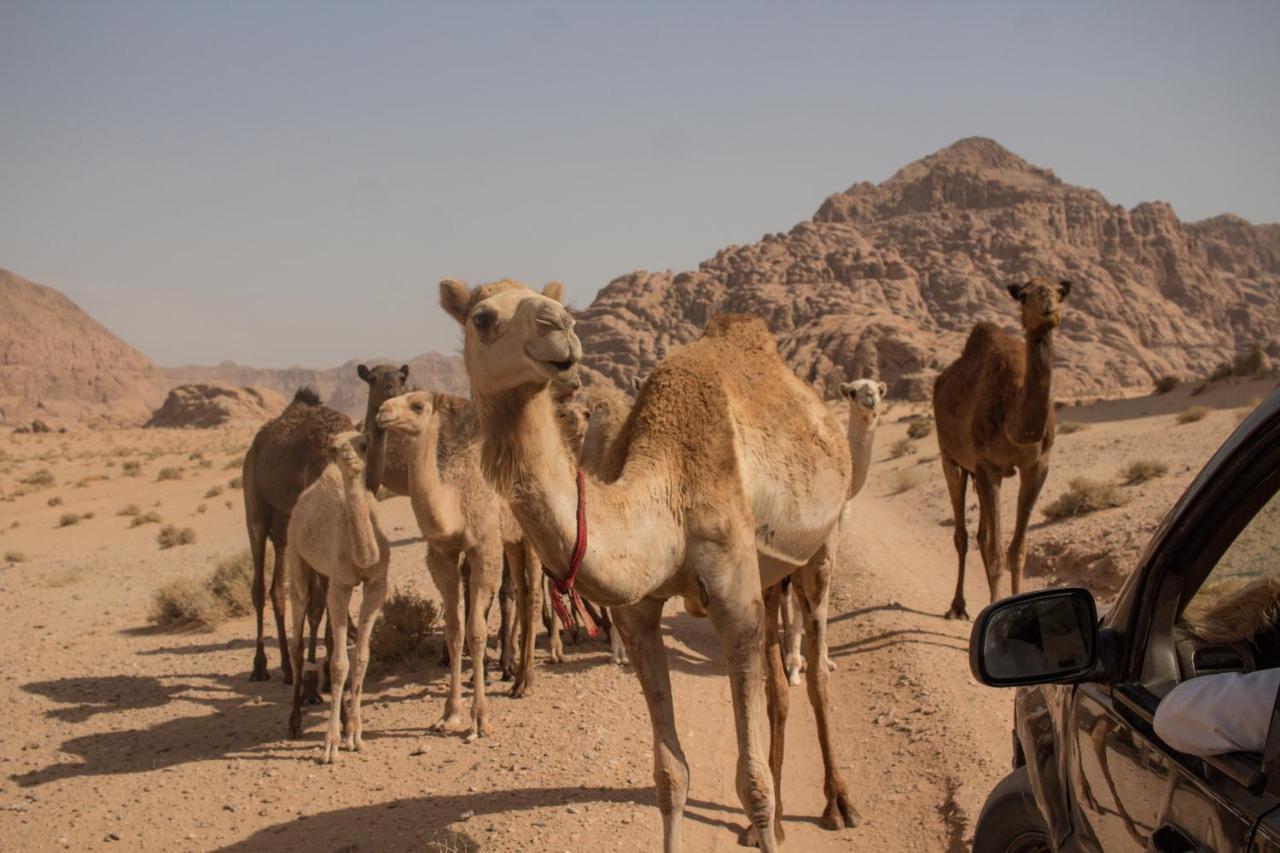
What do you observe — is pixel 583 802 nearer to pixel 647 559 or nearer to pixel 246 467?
pixel 647 559

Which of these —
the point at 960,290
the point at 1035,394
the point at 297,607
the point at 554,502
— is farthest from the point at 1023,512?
the point at 960,290

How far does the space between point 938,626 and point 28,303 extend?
158 metres

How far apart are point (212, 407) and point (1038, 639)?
94.6 meters

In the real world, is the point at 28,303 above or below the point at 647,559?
above

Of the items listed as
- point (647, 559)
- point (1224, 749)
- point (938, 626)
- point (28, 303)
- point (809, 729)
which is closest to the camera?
point (1224, 749)

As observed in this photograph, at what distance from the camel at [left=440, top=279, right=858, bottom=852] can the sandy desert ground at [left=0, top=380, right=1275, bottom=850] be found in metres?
0.79

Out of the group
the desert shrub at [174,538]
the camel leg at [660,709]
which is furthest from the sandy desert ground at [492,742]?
the desert shrub at [174,538]

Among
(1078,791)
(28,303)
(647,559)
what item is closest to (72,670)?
(647,559)

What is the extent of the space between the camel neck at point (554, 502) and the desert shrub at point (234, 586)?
30.0ft

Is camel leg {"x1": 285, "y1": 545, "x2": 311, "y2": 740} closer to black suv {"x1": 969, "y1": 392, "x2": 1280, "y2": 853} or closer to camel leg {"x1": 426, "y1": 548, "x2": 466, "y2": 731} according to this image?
camel leg {"x1": 426, "y1": 548, "x2": 466, "y2": 731}

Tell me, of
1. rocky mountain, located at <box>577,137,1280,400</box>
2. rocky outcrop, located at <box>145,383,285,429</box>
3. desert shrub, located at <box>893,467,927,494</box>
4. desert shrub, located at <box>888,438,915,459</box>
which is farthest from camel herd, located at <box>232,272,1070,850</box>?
rocky outcrop, located at <box>145,383,285,429</box>

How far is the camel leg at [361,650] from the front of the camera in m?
7.05

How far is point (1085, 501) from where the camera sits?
537 inches

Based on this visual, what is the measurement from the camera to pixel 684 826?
5.39 metres
